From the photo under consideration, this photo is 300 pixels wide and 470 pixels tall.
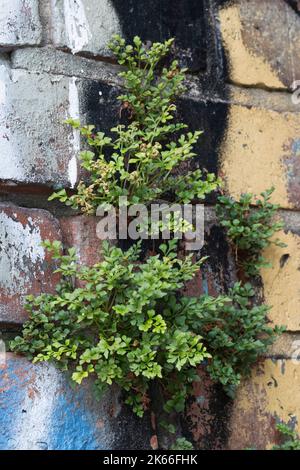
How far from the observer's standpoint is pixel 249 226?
64.8 inches

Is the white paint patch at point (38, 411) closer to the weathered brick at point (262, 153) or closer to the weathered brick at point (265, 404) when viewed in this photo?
the weathered brick at point (265, 404)

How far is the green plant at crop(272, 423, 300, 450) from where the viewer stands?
60.1 inches

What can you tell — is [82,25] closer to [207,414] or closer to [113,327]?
[113,327]

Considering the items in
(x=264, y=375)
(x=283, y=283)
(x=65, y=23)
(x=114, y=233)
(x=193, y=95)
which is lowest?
(x=264, y=375)

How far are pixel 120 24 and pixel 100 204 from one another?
40 cm

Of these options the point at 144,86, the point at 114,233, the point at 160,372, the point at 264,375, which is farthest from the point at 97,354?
the point at 144,86

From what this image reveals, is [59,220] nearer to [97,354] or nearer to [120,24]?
[97,354]

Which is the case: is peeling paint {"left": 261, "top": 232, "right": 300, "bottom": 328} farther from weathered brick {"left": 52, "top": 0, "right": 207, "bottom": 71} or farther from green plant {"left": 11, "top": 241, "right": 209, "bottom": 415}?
weathered brick {"left": 52, "top": 0, "right": 207, "bottom": 71}

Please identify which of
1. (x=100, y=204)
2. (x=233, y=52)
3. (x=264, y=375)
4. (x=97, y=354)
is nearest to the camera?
(x=97, y=354)

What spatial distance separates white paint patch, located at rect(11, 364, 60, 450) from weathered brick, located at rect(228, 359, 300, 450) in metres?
0.37

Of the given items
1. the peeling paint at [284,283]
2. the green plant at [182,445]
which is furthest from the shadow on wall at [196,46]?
the green plant at [182,445]

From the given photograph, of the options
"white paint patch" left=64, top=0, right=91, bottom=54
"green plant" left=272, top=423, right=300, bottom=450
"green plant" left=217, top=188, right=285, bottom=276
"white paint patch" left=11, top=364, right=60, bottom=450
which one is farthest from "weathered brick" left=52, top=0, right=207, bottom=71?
"green plant" left=272, top=423, right=300, bottom=450

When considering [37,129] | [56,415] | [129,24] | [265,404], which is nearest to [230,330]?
[265,404]

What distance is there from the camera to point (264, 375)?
1599 mm
